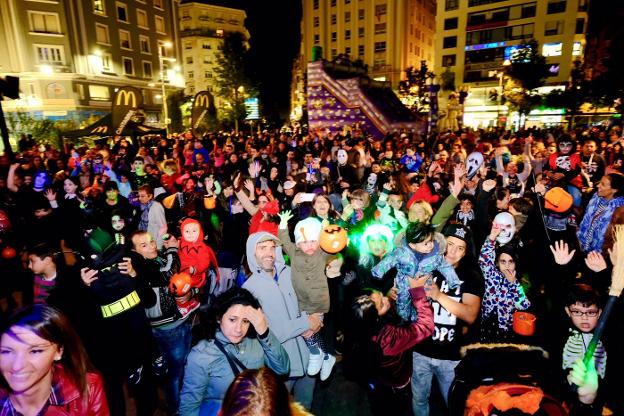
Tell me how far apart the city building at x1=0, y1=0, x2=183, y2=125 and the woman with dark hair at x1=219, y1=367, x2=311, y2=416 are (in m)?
38.2

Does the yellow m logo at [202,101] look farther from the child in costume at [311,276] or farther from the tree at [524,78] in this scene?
the tree at [524,78]

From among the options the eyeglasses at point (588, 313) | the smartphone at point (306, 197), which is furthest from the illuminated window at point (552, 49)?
the eyeglasses at point (588, 313)

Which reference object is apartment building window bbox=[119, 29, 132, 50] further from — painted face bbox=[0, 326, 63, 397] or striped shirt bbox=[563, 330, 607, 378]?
striped shirt bbox=[563, 330, 607, 378]

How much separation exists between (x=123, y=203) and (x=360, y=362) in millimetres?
5486

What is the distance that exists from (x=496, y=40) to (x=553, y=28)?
670cm

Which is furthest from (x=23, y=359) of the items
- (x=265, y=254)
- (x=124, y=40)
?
(x=124, y=40)

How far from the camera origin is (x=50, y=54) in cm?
3531

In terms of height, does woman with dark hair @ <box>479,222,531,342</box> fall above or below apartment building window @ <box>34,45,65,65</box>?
below

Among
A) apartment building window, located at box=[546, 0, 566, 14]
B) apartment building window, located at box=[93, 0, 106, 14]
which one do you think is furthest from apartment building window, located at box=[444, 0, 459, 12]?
apartment building window, located at box=[93, 0, 106, 14]

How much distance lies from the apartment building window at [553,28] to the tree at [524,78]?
683 inches

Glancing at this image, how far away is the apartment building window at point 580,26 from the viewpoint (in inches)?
1814

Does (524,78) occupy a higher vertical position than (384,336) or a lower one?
higher

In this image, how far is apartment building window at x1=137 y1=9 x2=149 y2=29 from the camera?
43.3m

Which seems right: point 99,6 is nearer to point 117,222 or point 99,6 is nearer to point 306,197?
point 117,222
